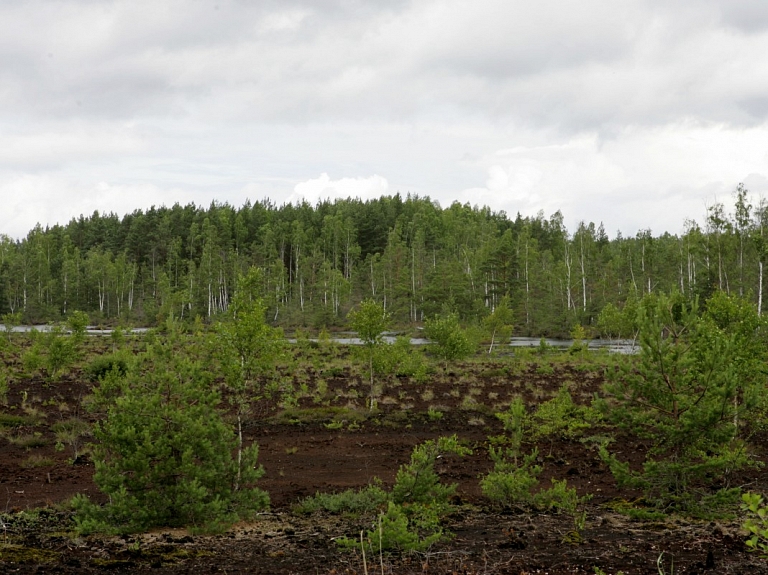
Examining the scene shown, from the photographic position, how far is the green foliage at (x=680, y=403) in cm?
963

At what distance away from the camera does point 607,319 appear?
42.0m

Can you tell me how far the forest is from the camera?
219 feet

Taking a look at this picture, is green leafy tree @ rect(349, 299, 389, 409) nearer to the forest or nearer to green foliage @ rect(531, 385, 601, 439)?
green foliage @ rect(531, 385, 601, 439)

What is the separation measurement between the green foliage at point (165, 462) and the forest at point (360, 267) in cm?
4524

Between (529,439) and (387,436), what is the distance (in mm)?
4110

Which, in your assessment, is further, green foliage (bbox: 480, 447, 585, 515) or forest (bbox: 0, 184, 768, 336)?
forest (bbox: 0, 184, 768, 336)

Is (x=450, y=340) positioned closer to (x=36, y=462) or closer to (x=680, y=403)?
(x=36, y=462)

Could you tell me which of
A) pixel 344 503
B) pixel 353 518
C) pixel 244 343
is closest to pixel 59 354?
pixel 244 343

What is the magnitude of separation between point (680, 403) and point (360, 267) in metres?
81.7

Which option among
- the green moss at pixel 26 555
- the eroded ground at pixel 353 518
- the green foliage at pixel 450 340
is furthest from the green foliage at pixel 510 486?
the green foliage at pixel 450 340

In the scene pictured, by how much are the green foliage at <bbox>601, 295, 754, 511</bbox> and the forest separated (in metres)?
40.7

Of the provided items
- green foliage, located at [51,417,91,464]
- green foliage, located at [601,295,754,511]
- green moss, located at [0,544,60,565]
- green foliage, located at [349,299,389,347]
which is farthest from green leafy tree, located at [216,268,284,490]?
green foliage, located at [349,299,389,347]

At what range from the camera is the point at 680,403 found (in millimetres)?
10008

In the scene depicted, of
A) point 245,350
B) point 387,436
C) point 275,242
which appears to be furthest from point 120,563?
point 275,242
